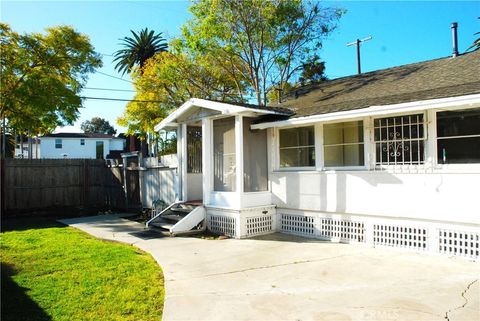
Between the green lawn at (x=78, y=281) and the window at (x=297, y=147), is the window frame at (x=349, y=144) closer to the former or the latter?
the window at (x=297, y=147)

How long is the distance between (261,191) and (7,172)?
998 cm

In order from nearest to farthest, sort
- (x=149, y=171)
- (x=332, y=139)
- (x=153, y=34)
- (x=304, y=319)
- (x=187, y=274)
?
(x=304, y=319) < (x=187, y=274) < (x=332, y=139) < (x=149, y=171) < (x=153, y=34)

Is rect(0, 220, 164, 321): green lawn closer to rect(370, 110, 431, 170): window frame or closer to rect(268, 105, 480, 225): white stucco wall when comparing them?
rect(268, 105, 480, 225): white stucco wall

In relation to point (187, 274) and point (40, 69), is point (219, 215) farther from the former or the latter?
point (40, 69)

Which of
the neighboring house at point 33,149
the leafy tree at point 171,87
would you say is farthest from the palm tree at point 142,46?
the neighboring house at point 33,149

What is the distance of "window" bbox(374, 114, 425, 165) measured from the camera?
287 inches

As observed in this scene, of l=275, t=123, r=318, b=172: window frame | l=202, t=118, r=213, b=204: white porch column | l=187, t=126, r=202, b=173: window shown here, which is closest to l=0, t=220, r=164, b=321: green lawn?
l=202, t=118, r=213, b=204: white porch column

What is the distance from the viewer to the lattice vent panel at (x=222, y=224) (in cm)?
915

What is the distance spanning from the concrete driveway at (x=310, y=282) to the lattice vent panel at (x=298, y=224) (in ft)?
2.42

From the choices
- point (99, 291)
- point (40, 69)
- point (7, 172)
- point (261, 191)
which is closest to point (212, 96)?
point (40, 69)

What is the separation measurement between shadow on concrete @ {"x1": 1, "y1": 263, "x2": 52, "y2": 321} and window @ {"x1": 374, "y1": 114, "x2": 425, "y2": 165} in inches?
257

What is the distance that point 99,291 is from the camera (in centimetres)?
504

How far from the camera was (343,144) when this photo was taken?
28.3 feet

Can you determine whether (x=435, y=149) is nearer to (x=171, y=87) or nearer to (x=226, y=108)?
(x=226, y=108)
